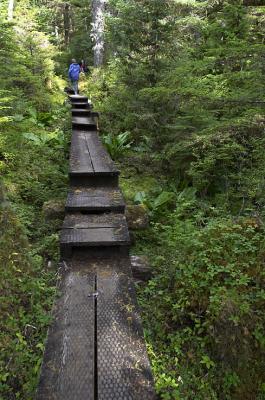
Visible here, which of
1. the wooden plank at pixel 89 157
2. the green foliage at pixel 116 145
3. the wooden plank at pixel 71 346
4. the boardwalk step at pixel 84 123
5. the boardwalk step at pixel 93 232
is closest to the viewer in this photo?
the wooden plank at pixel 71 346

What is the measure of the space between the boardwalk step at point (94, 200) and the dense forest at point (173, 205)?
49 cm

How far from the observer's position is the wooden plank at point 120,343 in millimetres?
3172

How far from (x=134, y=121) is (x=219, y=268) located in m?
7.95

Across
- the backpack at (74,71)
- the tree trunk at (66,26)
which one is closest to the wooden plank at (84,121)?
the backpack at (74,71)

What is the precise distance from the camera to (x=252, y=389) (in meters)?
3.99

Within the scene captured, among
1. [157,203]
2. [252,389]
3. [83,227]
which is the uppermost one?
[83,227]

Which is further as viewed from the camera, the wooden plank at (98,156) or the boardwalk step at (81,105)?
the boardwalk step at (81,105)

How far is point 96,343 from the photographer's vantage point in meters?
3.59

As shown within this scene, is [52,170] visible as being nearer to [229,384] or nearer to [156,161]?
[156,161]

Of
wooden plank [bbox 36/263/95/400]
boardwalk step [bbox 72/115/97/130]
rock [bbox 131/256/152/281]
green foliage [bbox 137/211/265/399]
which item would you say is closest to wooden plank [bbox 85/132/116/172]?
boardwalk step [bbox 72/115/97/130]

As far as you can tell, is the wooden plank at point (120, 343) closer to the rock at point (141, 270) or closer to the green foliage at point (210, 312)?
the green foliage at point (210, 312)

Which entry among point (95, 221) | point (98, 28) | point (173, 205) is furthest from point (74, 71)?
point (95, 221)

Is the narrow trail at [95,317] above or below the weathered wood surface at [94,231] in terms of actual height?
below

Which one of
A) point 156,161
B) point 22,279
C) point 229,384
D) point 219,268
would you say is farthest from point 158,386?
point 156,161
